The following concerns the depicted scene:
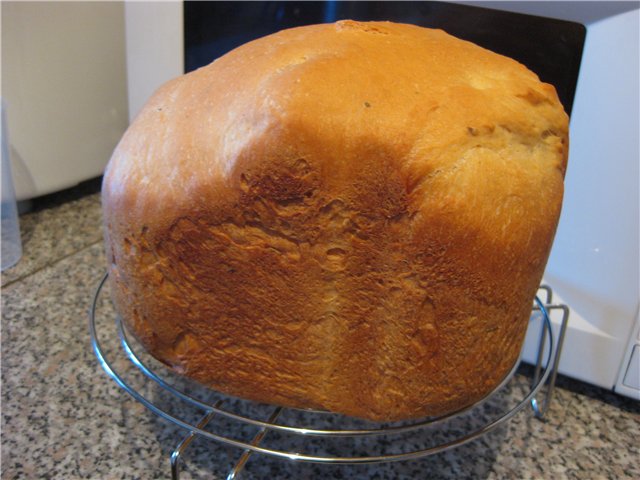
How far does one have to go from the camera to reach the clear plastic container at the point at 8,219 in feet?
3.30

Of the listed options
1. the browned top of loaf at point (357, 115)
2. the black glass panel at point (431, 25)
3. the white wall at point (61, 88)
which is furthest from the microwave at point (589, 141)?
the white wall at point (61, 88)

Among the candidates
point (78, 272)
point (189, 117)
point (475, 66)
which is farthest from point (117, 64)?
point (475, 66)

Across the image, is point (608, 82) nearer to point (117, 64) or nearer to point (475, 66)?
point (475, 66)

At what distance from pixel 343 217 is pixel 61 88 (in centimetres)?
88

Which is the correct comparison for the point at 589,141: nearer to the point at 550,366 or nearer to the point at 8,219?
the point at 550,366

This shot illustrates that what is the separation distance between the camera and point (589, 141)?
69 cm

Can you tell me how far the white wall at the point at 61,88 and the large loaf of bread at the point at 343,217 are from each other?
62 centimetres

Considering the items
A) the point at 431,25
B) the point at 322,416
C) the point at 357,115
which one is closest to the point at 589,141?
the point at 431,25

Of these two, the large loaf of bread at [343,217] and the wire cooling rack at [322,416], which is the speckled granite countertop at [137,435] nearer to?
the wire cooling rack at [322,416]

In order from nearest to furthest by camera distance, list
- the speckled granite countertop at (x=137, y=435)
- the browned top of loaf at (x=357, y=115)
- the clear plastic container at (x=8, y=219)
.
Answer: the browned top of loaf at (x=357, y=115), the speckled granite countertop at (x=137, y=435), the clear plastic container at (x=8, y=219)

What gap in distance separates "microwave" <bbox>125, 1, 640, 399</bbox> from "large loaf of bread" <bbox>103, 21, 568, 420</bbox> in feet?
0.56

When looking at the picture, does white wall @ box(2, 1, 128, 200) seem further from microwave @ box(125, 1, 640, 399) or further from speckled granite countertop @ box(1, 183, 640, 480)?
microwave @ box(125, 1, 640, 399)

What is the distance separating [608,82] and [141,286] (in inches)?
22.3

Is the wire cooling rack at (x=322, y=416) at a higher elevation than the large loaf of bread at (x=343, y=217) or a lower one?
lower
